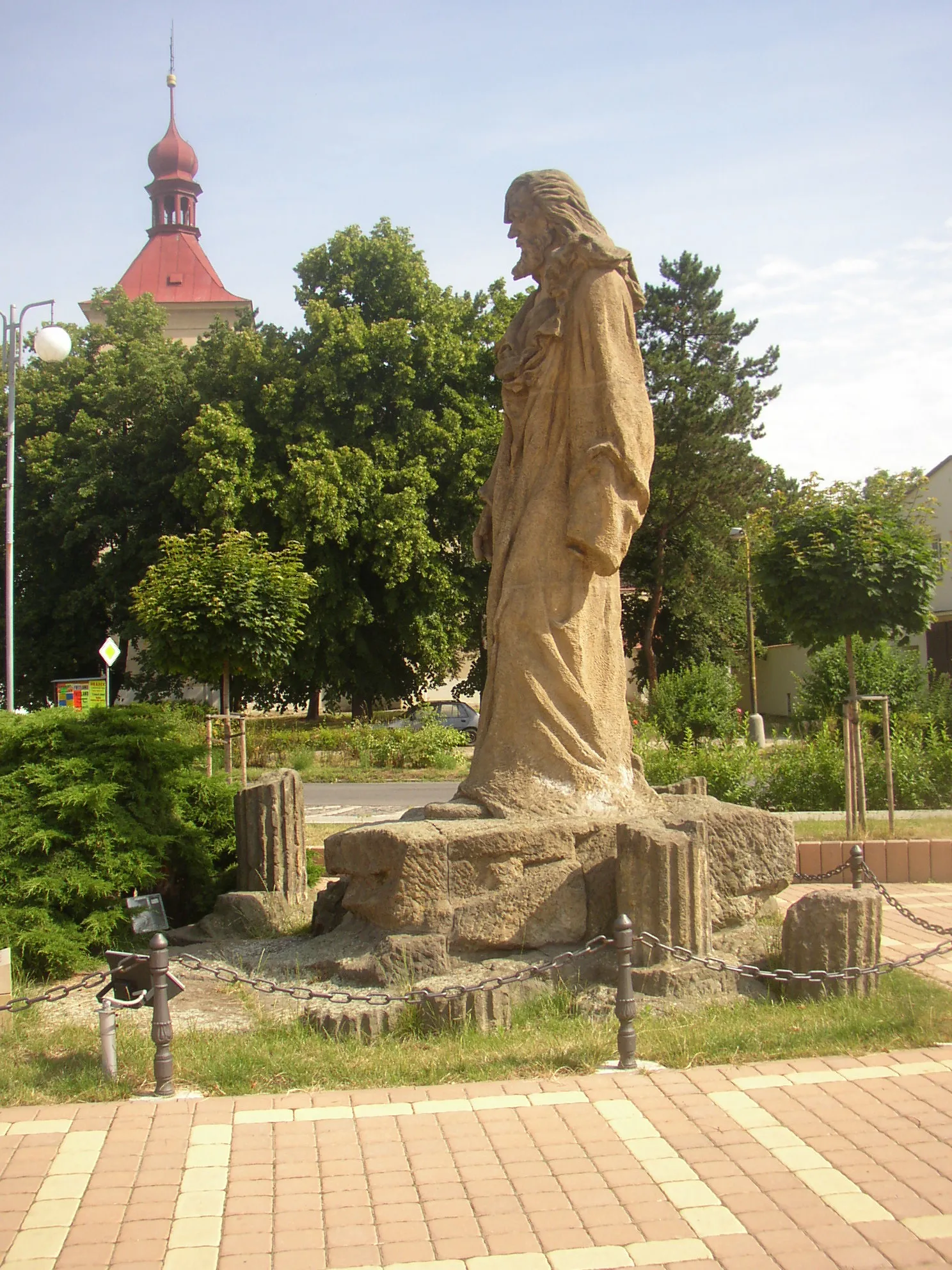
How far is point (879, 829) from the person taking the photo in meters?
10.8

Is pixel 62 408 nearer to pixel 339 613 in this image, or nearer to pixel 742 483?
pixel 339 613

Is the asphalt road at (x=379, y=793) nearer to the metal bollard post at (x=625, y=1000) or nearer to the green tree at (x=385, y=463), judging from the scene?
the green tree at (x=385, y=463)

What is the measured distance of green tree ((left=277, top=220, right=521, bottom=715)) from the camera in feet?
81.5

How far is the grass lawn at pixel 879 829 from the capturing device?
10.4 metres

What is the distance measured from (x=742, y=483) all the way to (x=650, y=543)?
3005mm

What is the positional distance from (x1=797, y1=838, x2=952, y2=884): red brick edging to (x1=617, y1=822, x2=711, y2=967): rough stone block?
394cm

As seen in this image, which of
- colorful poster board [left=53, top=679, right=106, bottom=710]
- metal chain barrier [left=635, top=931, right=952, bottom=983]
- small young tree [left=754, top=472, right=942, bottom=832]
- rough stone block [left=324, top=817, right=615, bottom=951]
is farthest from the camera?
colorful poster board [left=53, top=679, right=106, bottom=710]

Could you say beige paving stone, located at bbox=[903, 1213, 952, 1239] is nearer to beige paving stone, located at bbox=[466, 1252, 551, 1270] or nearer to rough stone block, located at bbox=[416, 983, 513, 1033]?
beige paving stone, located at bbox=[466, 1252, 551, 1270]

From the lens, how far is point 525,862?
20.9 ft

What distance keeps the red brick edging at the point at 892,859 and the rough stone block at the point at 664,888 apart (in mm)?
3936

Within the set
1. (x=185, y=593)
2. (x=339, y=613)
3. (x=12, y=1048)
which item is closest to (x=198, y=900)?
(x=12, y=1048)

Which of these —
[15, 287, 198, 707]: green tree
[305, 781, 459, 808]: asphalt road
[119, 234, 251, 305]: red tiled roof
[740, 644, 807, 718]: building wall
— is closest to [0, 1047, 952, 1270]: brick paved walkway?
[305, 781, 459, 808]: asphalt road

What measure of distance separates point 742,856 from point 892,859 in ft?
12.0

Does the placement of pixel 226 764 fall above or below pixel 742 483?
below
